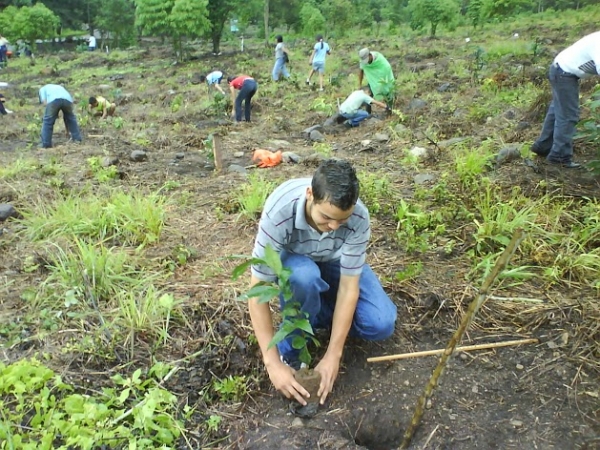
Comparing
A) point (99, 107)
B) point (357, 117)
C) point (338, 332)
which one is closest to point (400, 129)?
point (357, 117)

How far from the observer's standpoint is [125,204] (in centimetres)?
344

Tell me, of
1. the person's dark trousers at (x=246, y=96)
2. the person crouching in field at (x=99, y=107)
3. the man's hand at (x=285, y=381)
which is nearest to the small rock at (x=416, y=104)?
the person's dark trousers at (x=246, y=96)

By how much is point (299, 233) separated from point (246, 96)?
6355 mm

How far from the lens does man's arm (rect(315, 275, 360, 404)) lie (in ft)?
6.73

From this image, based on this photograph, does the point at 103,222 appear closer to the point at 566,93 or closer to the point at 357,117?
the point at 566,93

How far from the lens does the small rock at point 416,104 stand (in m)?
6.97

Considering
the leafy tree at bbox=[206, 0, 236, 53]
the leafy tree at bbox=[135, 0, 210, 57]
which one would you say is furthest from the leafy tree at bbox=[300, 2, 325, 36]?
→ the leafy tree at bbox=[135, 0, 210, 57]

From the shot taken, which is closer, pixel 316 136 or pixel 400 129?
pixel 400 129

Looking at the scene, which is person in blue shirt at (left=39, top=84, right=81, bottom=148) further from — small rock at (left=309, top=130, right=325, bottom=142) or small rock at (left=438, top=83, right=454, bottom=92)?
small rock at (left=438, top=83, right=454, bottom=92)

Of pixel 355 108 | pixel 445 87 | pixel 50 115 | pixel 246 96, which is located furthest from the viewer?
pixel 246 96

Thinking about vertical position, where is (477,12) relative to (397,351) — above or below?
above

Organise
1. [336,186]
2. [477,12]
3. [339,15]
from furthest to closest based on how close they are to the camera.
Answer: [339,15] → [477,12] → [336,186]

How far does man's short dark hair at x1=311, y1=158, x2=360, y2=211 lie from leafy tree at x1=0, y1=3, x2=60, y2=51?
861 inches

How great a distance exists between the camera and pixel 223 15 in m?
16.9
